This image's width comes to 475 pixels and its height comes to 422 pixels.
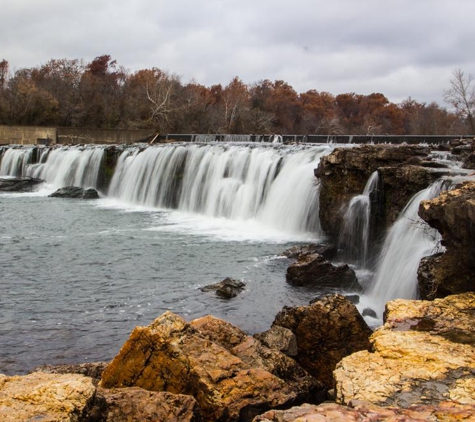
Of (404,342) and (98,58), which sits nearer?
(404,342)

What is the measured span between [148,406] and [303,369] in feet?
7.31

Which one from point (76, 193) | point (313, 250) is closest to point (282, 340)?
point (313, 250)

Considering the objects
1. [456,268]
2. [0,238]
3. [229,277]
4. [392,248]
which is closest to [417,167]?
[392,248]

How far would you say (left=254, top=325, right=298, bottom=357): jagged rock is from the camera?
6359 millimetres

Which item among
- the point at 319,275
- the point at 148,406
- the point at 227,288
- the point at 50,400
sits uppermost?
the point at 50,400

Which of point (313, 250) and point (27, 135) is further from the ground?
point (27, 135)

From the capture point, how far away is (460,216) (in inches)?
242

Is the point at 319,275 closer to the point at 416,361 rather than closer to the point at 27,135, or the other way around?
the point at 416,361

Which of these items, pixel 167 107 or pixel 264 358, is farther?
pixel 167 107

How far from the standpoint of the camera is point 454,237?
6410 millimetres

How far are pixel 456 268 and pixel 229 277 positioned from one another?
18.4 feet

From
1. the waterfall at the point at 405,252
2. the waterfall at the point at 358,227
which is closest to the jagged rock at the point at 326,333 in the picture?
the waterfall at the point at 405,252

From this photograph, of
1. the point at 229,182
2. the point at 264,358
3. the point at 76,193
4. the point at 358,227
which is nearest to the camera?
the point at 264,358

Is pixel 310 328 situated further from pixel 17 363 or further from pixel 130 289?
pixel 130 289
